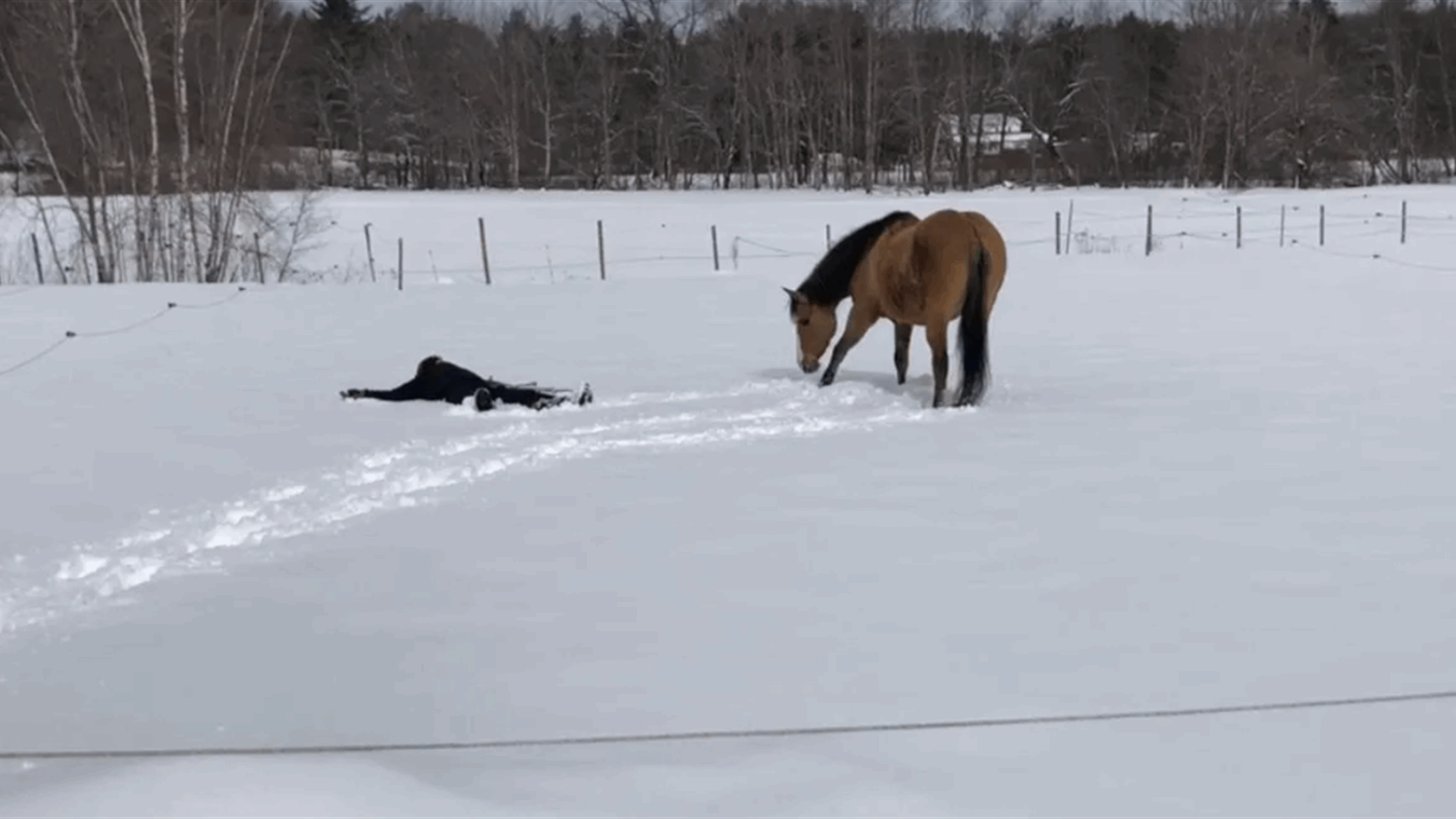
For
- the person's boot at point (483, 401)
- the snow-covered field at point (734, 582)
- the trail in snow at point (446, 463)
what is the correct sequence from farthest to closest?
the person's boot at point (483, 401) < the trail in snow at point (446, 463) < the snow-covered field at point (734, 582)

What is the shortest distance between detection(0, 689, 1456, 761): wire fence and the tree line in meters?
30.8

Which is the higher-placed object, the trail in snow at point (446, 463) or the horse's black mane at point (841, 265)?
the horse's black mane at point (841, 265)

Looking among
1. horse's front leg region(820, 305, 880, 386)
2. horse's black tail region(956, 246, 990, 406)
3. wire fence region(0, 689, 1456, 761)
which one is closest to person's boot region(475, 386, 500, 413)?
horse's front leg region(820, 305, 880, 386)

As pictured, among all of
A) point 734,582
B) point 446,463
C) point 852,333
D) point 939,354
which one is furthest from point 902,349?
point 734,582

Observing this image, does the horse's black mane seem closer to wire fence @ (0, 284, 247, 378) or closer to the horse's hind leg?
the horse's hind leg

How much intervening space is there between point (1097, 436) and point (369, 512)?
3.61 meters

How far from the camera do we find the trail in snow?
4.50 m

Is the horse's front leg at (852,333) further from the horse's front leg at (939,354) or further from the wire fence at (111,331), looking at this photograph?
the wire fence at (111,331)

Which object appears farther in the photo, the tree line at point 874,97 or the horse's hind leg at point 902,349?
the tree line at point 874,97

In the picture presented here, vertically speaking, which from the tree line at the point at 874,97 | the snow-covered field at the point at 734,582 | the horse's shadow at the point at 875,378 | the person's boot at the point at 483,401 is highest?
the tree line at the point at 874,97

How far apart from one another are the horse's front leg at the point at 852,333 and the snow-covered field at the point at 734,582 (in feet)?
0.44

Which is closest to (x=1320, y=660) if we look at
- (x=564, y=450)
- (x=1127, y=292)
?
(x=564, y=450)

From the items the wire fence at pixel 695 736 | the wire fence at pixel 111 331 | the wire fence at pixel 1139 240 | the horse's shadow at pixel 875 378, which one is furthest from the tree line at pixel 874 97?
the wire fence at pixel 695 736

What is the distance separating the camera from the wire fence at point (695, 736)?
285 cm
